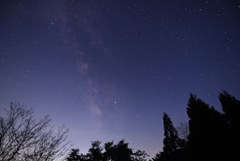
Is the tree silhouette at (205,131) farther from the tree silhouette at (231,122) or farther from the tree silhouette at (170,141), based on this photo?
the tree silhouette at (170,141)

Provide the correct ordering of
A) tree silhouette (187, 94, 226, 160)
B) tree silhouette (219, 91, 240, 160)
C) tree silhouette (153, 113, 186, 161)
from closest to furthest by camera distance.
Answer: tree silhouette (219, 91, 240, 160)
tree silhouette (187, 94, 226, 160)
tree silhouette (153, 113, 186, 161)

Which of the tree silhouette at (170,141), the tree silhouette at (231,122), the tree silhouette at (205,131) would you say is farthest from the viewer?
the tree silhouette at (170,141)

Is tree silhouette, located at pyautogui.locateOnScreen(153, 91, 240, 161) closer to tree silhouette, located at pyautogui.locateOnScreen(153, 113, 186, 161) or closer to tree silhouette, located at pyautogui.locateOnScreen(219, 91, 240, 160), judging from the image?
tree silhouette, located at pyautogui.locateOnScreen(219, 91, 240, 160)

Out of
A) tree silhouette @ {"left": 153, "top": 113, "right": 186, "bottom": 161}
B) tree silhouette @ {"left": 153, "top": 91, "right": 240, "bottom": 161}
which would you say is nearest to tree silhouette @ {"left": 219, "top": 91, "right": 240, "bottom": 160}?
tree silhouette @ {"left": 153, "top": 91, "right": 240, "bottom": 161}

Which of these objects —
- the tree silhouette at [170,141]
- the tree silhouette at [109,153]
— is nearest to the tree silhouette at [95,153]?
the tree silhouette at [109,153]

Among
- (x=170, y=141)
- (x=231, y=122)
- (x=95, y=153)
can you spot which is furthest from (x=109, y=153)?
(x=231, y=122)

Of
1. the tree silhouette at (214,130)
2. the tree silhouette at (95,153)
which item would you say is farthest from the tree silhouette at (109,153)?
the tree silhouette at (214,130)

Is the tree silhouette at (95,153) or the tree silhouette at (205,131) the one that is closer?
the tree silhouette at (205,131)

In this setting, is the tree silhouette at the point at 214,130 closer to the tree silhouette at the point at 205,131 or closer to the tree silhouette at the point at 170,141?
the tree silhouette at the point at 205,131

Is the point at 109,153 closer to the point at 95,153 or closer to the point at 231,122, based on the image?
the point at 95,153

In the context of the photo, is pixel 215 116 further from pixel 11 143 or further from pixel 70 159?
pixel 70 159

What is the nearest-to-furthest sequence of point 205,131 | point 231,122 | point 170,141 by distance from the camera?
point 231,122 → point 205,131 → point 170,141

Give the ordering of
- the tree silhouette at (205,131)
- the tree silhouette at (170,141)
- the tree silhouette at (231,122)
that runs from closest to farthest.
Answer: the tree silhouette at (231,122) → the tree silhouette at (205,131) → the tree silhouette at (170,141)

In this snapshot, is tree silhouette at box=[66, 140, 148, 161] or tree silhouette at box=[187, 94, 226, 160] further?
tree silhouette at box=[66, 140, 148, 161]
